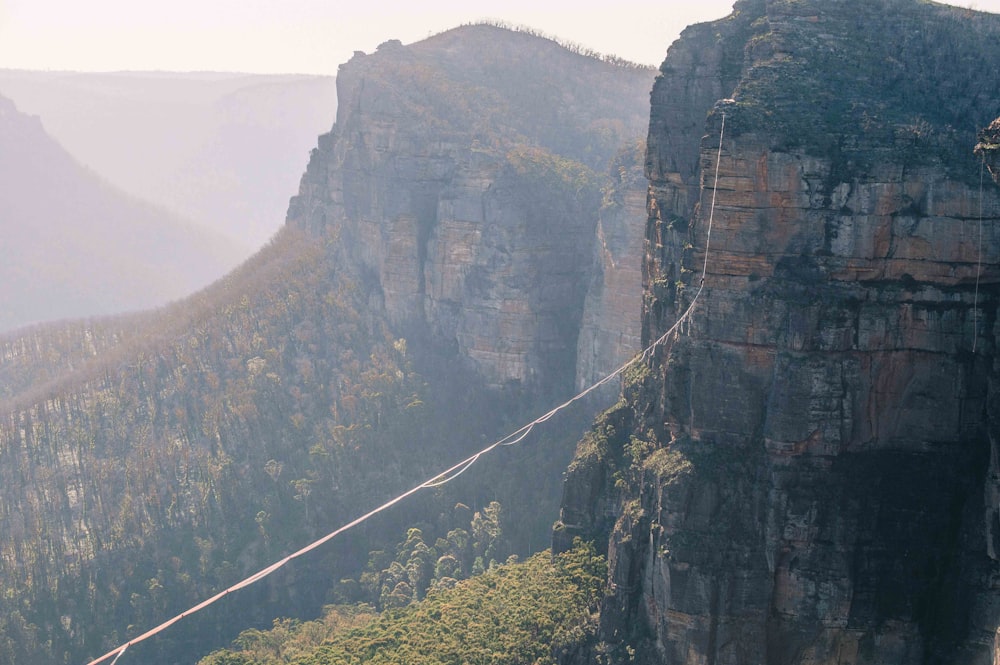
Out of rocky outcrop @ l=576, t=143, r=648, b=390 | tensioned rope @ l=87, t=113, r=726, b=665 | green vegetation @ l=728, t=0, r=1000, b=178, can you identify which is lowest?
tensioned rope @ l=87, t=113, r=726, b=665

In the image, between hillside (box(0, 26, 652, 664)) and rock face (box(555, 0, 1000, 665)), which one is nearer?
rock face (box(555, 0, 1000, 665))

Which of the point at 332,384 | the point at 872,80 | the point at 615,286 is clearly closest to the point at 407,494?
the point at 332,384

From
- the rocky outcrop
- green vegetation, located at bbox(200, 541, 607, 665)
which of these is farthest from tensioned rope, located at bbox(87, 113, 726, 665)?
green vegetation, located at bbox(200, 541, 607, 665)

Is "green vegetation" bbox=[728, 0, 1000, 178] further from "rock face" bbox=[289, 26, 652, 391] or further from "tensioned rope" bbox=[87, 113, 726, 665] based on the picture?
"rock face" bbox=[289, 26, 652, 391]

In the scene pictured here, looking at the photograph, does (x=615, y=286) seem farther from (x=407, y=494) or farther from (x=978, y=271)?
(x=978, y=271)

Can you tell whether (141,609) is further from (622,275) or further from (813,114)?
(813,114)

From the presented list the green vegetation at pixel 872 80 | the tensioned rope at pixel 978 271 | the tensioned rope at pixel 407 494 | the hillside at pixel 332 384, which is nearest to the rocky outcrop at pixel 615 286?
the tensioned rope at pixel 407 494
